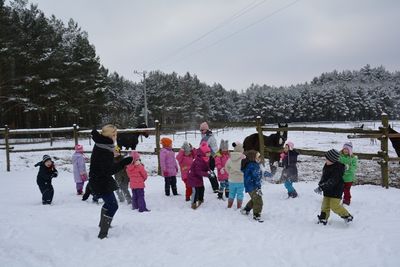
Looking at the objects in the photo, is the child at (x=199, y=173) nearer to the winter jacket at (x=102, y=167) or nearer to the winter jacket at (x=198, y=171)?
the winter jacket at (x=198, y=171)

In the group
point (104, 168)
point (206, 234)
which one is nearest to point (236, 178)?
point (206, 234)

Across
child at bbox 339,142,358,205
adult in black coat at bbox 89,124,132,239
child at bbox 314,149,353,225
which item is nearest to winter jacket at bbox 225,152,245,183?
child at bbox 314,149,353,225

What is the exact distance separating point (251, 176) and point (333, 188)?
155cm

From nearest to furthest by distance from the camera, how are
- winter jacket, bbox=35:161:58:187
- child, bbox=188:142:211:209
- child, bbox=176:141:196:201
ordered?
child, bbox=188:142:211:209
winter jacket, bbox=35:161:58:187
child, bbox=176:141:196:201

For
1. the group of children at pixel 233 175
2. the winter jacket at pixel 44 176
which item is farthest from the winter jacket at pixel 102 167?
the winter jacket at pixel 44 176

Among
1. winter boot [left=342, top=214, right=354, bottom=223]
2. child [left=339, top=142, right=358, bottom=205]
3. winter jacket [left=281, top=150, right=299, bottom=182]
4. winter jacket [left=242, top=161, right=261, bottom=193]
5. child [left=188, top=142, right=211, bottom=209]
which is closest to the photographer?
winter boot [left=342, top=214, right=354, bottom=223]

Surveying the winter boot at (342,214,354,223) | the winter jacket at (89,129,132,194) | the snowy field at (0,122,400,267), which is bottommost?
the snowy field at (0,122,400,267)

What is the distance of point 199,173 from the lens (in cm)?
802

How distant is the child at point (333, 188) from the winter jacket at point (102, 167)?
351cm

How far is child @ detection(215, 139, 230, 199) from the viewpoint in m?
8.71

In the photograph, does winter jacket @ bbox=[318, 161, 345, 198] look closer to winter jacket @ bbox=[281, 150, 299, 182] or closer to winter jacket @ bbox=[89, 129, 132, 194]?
winter jacket @ bbox=[281, 150, 299, 182]

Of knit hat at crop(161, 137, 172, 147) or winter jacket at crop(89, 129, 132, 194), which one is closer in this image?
winter jacket at crop(89, 129, 132, 194)

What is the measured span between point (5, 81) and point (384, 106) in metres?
82.7

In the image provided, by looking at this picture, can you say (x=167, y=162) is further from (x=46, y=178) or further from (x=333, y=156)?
(x=333, y=156)
